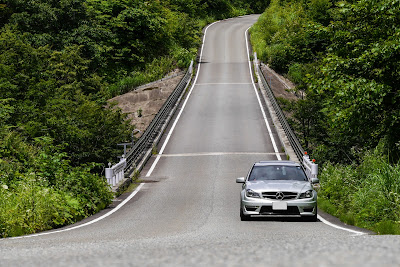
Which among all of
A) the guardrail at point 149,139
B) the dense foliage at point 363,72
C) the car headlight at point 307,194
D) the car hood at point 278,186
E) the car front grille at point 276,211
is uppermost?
the dense foliage at point 363,72

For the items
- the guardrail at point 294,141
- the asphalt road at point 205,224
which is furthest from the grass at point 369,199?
the guardrail at point 294,141

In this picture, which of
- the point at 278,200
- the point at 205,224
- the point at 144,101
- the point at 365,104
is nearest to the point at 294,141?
the point at 365,104

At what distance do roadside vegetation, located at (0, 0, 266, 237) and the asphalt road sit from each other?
1191mm

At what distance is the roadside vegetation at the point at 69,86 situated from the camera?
1555cm

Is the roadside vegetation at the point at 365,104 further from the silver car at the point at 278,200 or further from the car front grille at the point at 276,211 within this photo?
the car front grille at the point at 276,211

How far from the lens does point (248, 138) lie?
35344mm

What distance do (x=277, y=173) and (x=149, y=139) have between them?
62.5 feet

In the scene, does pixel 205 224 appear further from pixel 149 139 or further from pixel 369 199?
pixel 149 139

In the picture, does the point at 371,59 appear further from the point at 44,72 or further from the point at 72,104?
the point at 44,72

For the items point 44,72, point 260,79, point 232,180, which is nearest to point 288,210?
point 232,180

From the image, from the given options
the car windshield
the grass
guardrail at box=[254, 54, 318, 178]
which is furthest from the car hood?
guardrail at box=[254, 54, 318, 178]

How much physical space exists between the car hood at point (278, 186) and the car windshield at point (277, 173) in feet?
1.92

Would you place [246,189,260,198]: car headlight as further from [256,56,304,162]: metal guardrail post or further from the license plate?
[256,56,304,162]: metal guardrail post

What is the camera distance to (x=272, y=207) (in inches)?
567
